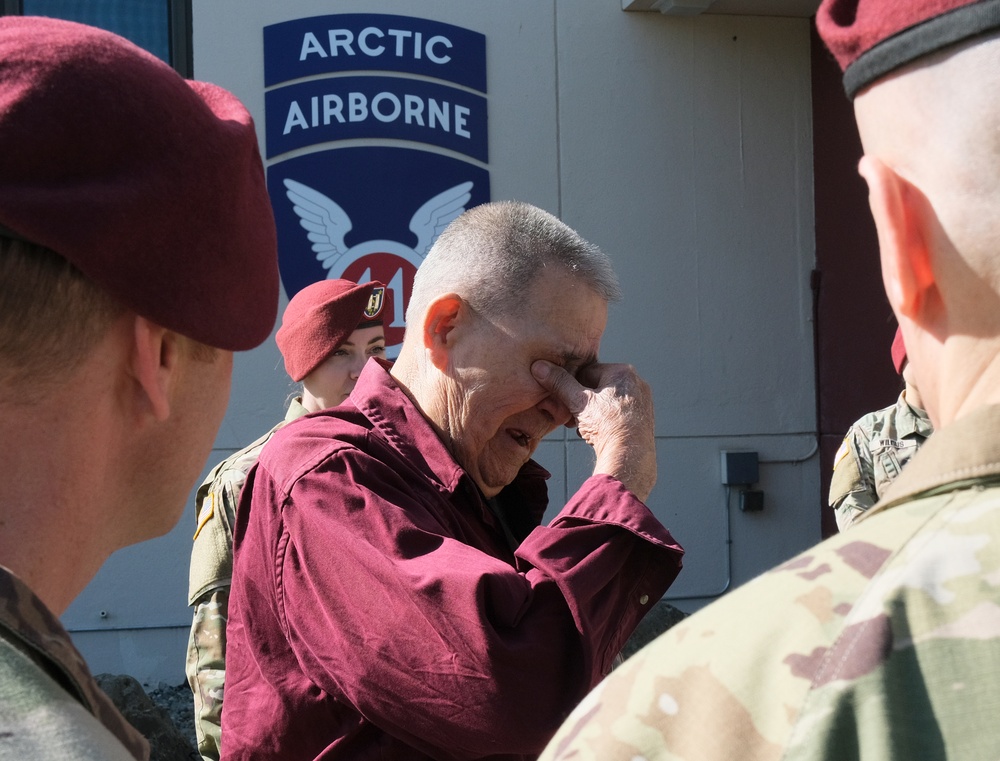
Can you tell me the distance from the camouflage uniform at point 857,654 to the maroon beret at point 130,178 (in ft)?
1.97

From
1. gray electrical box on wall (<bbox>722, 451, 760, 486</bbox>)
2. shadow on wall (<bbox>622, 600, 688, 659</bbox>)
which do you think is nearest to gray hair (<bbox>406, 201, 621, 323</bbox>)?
shadow on wall (<bbox>622, 600, 688, 659</bbox>)

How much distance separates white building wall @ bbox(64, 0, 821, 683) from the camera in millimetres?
6918

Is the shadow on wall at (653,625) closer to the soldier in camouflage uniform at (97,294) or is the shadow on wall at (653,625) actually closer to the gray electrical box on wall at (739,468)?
the gray electrical box on wall at (739,468)

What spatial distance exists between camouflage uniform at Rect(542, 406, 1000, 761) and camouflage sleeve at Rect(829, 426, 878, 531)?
381cm

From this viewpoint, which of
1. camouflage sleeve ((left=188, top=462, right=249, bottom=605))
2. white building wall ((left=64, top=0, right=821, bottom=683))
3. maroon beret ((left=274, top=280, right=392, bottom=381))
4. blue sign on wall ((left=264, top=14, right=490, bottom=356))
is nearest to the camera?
camouflage sleeve ((left=188, top=462, right=249, bottom=605))

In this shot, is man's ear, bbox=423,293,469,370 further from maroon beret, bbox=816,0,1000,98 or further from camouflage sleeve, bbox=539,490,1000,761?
camouflage sleeve, bbox=539,490,1000,761

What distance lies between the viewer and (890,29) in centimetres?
99

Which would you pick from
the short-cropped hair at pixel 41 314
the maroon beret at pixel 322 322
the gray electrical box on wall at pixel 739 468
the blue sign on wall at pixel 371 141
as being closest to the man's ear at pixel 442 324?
the short-cropped hair at pixel 41 314

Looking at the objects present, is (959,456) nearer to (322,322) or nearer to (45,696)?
(45,696)

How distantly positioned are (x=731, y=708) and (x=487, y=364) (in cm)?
145

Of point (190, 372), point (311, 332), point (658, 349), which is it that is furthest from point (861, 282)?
point (190, 372)

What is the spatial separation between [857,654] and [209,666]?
2.93 meters

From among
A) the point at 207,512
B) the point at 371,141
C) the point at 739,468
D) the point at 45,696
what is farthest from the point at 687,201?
the point at 45,696

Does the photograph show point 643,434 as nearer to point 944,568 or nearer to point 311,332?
point 944,568
